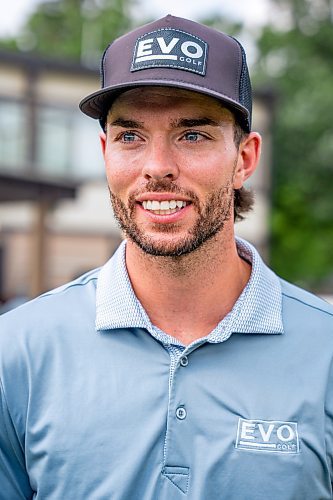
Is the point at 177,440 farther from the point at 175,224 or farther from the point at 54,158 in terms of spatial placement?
the point at 54,158

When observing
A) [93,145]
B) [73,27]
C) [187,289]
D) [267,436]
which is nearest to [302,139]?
[93,145]

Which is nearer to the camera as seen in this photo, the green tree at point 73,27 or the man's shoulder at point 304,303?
the man's shoulder at point 304,303

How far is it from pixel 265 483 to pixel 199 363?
13.6 inches

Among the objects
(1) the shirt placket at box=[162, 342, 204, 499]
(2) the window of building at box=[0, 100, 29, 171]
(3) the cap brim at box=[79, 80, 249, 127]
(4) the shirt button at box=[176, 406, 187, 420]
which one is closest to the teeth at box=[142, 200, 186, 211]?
(3) the cap brim at box=[79, 80, 249, 127]

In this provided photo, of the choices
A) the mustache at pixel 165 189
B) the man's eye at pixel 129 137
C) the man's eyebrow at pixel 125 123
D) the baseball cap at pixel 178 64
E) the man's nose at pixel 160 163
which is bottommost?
the mustache at pixel 165 189

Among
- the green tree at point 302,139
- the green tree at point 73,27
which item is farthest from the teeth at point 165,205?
the green tree at point 73,27

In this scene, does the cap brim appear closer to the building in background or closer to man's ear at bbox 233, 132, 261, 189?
man's ear at bbox 233, 132, 261, 189

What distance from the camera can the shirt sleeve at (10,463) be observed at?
2383 millimetres

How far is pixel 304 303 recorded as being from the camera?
102 inches

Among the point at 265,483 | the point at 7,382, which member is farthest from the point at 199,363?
the point at 7,382

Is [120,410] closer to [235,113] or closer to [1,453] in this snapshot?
[1,453]

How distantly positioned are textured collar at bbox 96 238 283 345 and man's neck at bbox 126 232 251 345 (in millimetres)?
44

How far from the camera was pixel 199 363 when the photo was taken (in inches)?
93.5

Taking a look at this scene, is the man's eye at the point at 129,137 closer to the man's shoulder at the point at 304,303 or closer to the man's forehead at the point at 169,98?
the man's forehead at the point at 169,98
